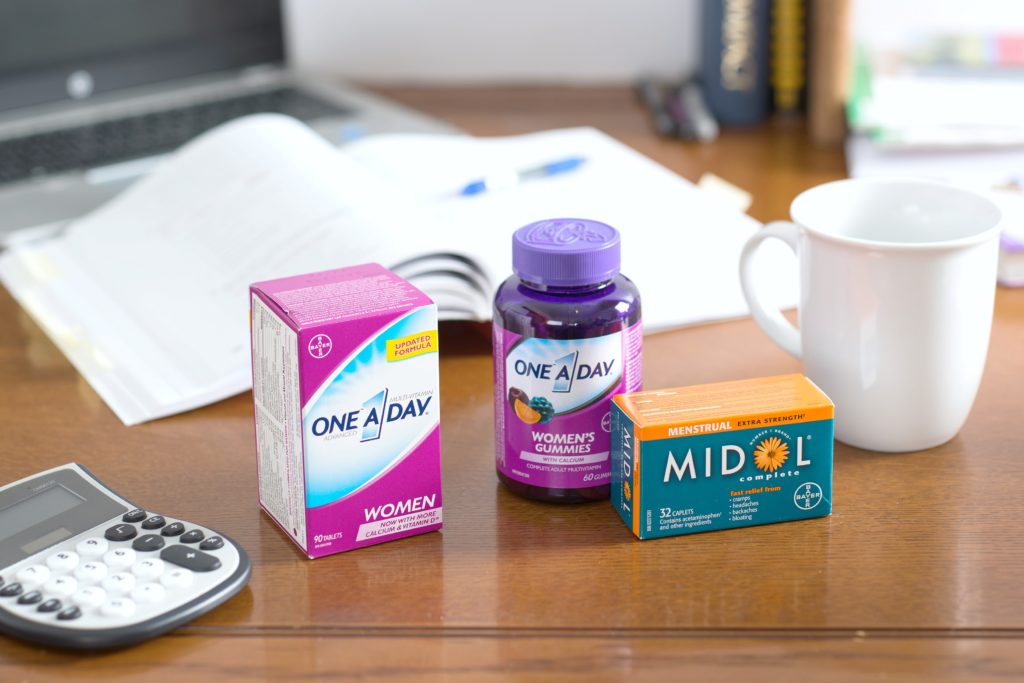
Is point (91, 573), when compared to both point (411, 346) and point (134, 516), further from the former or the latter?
point (411, 346)

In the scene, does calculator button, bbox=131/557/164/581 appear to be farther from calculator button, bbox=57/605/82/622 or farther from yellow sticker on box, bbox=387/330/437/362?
yellow sticker on box, bbox=387/330/437/362

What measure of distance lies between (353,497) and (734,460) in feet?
0.60

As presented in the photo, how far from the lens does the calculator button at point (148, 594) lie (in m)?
0.52

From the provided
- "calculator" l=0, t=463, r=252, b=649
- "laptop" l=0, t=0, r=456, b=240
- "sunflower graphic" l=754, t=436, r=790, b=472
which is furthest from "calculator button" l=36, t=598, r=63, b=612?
"laptop" l=0, t=0, r=456, b=240

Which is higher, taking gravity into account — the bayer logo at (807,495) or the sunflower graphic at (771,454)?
the sunflower graphic at (771,454)

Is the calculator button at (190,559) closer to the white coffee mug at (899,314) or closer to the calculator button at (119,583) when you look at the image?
the calculator button at (119,583)

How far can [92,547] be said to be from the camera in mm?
553

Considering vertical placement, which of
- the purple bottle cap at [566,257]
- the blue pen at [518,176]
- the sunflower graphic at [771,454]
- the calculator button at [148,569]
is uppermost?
the purple bottle cap at [566,257]

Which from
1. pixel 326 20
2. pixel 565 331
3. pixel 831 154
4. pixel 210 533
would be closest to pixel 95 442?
pixel 210 533

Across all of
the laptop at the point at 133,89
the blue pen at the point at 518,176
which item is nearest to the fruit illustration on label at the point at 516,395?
the blue pen at the point at 518,176

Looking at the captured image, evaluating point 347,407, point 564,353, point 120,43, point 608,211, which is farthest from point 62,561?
point 120,43

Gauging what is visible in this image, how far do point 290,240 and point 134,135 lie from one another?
1.50 ft

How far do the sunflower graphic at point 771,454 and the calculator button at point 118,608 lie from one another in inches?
11.5

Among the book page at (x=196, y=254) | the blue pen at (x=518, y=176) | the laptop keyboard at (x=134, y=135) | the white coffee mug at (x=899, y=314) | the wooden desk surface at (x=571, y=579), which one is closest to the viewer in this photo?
the wooden desk surface at (x=571, y=579)
